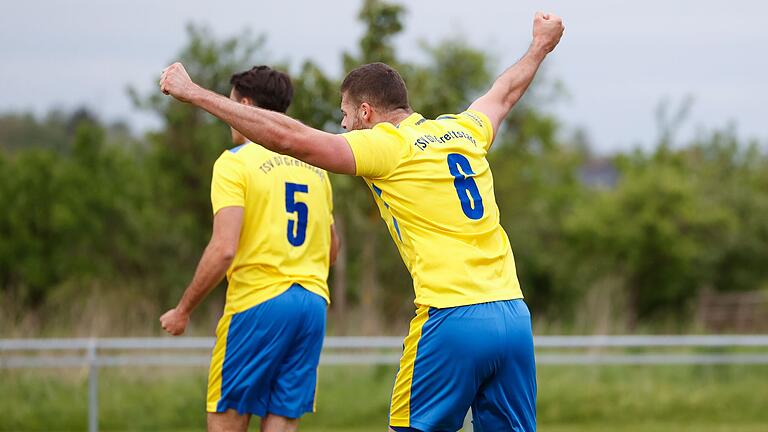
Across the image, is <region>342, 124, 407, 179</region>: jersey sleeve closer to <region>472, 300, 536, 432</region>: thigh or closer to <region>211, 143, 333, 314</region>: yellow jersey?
<region>472, 300, 536, 432</region>: thigh

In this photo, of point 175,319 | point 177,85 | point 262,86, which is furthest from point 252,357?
point 177,85

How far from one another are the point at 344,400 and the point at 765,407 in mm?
4645

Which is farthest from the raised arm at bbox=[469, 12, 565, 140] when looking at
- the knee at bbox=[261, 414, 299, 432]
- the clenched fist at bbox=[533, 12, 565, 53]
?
the knee at bbox=[261, 414, 299, 432]

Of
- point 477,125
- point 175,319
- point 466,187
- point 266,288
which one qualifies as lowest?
point 175,319

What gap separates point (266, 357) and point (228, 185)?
918 millimetres

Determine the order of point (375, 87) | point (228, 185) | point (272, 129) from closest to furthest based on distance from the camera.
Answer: point (272, 129) < point (375, 87) < point (228, 185)

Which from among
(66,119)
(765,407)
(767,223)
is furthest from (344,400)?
(66,119)

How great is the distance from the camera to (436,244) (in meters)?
3.97

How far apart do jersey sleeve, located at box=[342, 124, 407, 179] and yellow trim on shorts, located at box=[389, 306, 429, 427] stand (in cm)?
58

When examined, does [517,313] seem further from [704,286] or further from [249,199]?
[704,286]

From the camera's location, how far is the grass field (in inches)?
411

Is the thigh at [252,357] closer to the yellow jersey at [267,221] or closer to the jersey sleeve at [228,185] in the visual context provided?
the yellow jersey at [267,221]

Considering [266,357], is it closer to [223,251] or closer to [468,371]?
[223,251]

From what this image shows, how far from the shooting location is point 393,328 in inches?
511
